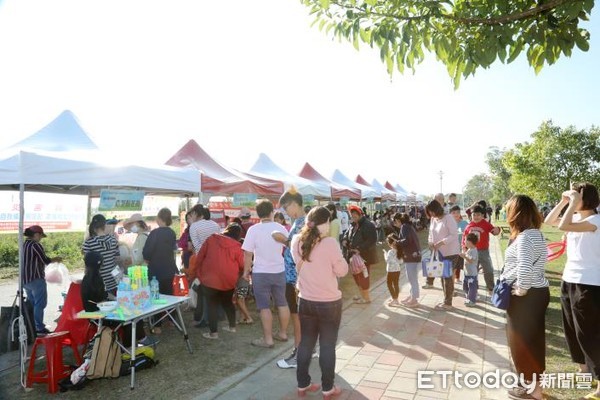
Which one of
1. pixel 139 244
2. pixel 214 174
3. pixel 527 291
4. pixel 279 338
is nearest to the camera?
pixel 527 291

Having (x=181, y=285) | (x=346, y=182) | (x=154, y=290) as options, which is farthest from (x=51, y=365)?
(x=346, y=182)

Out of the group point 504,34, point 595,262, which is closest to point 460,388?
point 595,262

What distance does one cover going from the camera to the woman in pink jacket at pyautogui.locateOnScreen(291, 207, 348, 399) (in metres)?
3.29

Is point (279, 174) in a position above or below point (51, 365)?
above

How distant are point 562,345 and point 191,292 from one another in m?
4.96

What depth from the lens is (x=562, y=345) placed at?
4.58 m

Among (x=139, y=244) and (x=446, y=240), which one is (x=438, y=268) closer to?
(x=446, y=240)

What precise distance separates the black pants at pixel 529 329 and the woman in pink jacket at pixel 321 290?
4.62 feet

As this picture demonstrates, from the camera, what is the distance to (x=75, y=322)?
4410 mm

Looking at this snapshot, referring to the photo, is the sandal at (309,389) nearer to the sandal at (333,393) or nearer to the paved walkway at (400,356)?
the paved walkway at (400,356)

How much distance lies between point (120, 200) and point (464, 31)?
480cm

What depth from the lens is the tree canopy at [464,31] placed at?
266cm

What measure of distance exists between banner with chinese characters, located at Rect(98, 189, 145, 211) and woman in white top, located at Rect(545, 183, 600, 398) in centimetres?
515

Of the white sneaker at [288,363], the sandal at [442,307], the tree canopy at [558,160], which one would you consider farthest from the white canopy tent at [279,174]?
the tree canopy at [558,160]
